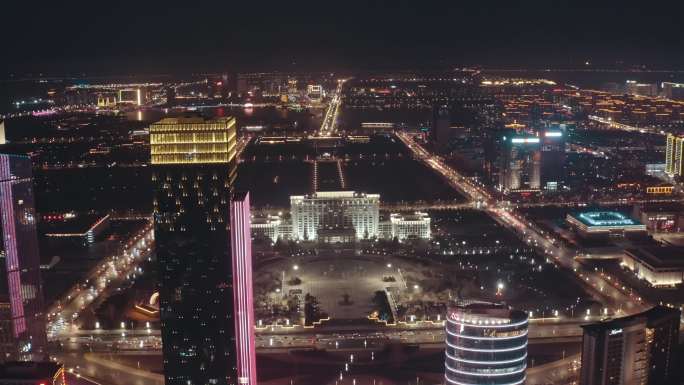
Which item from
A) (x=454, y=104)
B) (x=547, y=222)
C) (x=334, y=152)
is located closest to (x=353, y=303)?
(x=547, y=222)

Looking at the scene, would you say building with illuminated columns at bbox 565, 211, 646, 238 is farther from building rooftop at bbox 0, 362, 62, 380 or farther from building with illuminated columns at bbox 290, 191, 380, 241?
building rooftop at bbox 0, 362, 62, 380

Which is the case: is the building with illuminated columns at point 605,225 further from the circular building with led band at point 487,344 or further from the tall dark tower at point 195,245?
the tall dark tower at point 195,245

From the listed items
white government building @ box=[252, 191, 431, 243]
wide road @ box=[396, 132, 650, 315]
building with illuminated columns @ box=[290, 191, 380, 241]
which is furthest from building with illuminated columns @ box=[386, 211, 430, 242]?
wide road @ box=[396, 132, 650, 315]

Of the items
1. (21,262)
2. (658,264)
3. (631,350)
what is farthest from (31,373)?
(658,264)

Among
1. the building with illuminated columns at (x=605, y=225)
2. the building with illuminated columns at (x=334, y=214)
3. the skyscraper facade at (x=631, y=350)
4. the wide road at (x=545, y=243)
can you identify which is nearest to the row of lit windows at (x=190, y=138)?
the skyscraper facade at (x=631, y=350)

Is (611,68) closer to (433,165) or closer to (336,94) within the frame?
(336,94)
